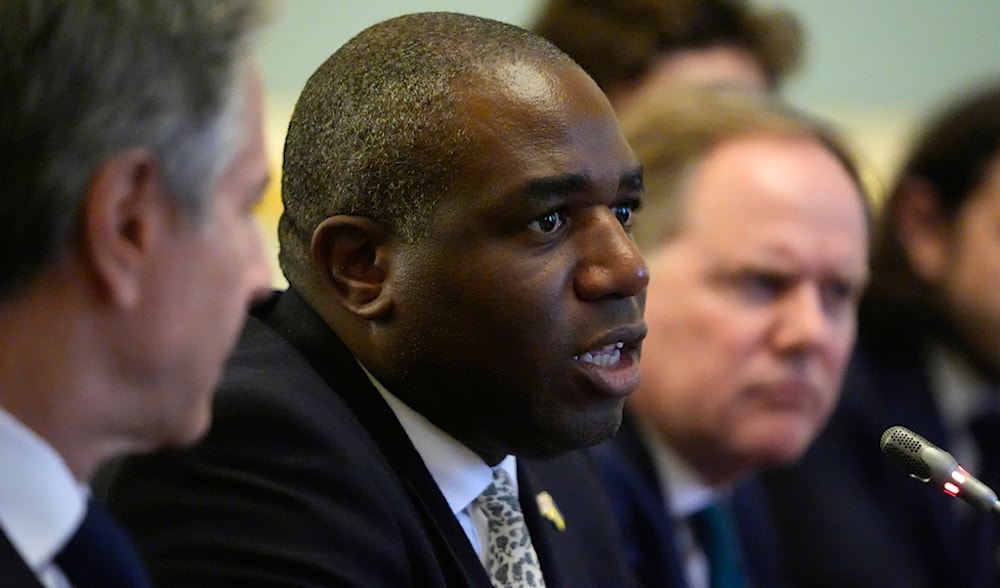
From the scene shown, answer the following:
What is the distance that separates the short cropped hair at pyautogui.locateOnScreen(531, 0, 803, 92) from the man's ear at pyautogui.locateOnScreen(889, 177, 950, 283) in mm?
365

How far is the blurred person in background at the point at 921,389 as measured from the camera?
227 cm

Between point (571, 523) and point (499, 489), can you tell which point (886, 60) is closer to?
point (571, 523)

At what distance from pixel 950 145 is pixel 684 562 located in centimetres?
102

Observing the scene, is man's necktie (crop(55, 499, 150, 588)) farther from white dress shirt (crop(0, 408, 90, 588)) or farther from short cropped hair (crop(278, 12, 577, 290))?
short cropped hair (crop(278, 12, 577, 290))

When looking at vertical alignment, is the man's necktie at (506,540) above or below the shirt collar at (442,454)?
below

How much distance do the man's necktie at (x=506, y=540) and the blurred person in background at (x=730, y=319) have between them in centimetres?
60

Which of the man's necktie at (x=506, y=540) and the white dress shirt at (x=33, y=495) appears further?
the man's necktie at (x=506, y=540)

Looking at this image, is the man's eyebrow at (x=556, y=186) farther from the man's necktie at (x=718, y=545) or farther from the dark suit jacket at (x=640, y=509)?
the man's necktie at (x=718, y=545)

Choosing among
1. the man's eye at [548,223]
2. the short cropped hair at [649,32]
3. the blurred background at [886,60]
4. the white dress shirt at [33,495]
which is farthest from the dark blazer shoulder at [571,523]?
the blurred background at [886,60]

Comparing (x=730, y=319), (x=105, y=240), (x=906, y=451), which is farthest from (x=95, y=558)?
(x=730, y=319)

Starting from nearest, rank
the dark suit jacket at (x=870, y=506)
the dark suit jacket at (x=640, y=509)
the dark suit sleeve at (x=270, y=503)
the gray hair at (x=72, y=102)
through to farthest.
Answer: the gray hair at (x=72, y=102), the dark suit sleeve at (x=270, y=503), the dark suit jacket at (x=640, y=509), the dark suit jacket at (x=870, y=506)

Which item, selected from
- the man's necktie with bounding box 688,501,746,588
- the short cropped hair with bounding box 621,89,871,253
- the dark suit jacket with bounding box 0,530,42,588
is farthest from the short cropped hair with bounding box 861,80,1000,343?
the dark suit jacket with bounding box 0,530,42,588

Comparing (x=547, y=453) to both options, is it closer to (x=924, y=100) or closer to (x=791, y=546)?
(x=791, y=546)

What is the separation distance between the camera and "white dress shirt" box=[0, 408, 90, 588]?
84 centimetres
